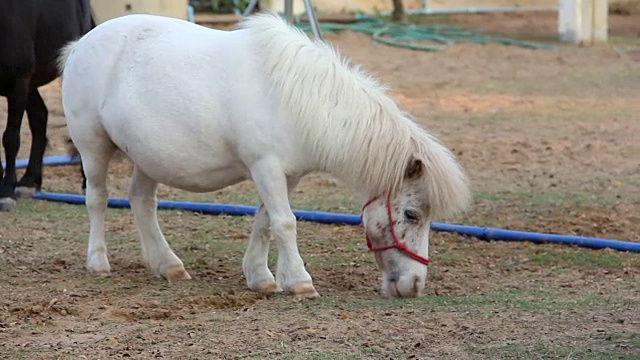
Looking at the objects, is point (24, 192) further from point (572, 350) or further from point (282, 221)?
point (572, 350)

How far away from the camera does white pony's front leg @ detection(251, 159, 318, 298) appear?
18.1 ft

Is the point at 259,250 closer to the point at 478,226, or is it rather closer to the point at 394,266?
the point at 394,266

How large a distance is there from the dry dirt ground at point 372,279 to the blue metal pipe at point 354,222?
7cm

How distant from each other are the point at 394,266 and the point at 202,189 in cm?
103

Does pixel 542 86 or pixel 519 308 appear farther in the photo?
pixel 542 86

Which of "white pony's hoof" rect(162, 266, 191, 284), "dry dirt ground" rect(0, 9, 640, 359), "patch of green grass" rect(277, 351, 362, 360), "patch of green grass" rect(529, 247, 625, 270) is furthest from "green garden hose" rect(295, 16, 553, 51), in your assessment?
"patch of green grass" rect(277, 351, 362, 360)

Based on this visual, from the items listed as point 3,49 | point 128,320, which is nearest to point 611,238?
point 128,320

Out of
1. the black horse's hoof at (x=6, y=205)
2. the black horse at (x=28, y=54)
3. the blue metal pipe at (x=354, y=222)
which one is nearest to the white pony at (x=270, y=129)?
the blue metal pipe at (x=354, y=222)

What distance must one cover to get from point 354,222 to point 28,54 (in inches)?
95.0

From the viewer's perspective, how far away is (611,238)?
7.17 meters

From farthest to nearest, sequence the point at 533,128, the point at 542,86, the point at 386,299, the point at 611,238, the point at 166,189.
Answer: the point at 542,86 → the point at 533,128 → the point at 166,189 → the point at 611,238 → the point at 386,299

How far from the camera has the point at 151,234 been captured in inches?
245

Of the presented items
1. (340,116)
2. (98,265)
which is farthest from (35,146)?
(340,116)

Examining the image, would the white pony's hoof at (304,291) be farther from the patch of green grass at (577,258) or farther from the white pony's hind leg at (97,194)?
the patch of green grass at (577,258)
